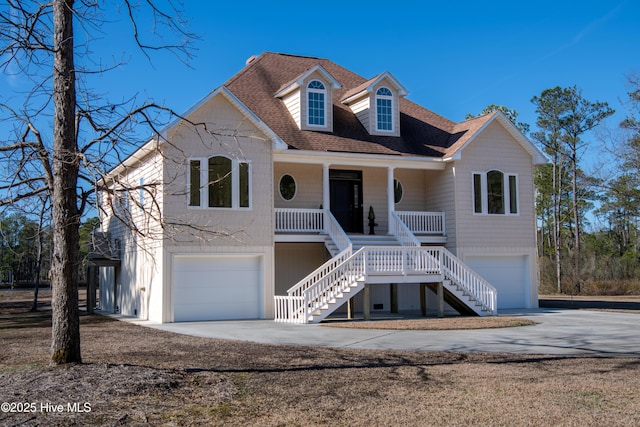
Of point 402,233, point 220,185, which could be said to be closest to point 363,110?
point 402,233

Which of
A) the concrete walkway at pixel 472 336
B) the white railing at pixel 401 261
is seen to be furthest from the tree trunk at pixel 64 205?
the white railing at pixel 401 261

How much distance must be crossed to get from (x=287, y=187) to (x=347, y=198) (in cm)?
255

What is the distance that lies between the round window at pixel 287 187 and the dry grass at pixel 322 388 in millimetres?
11642

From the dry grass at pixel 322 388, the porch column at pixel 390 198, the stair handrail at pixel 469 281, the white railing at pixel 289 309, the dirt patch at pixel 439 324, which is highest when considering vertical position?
the porch column at pixel 390 198

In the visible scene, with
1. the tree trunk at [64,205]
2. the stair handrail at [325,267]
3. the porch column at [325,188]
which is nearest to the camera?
the tree trunk at [64,205]

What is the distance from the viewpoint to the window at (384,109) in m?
25.0

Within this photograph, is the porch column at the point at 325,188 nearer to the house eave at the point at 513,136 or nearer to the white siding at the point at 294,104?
the white siding at the point at 294,104

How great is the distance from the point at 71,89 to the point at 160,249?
10876 millimetres

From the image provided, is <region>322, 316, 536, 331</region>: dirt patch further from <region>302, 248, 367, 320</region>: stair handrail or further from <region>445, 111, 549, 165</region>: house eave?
<region>445, 111, 549, 165</region>: house eave

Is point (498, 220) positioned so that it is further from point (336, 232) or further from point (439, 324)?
point (439, 324)

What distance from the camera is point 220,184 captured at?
2064cm

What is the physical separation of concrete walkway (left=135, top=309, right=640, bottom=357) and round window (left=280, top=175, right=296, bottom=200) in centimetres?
557

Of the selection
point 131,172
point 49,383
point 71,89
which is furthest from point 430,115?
point 49,383

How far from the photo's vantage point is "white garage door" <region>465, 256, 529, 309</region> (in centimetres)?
2475
